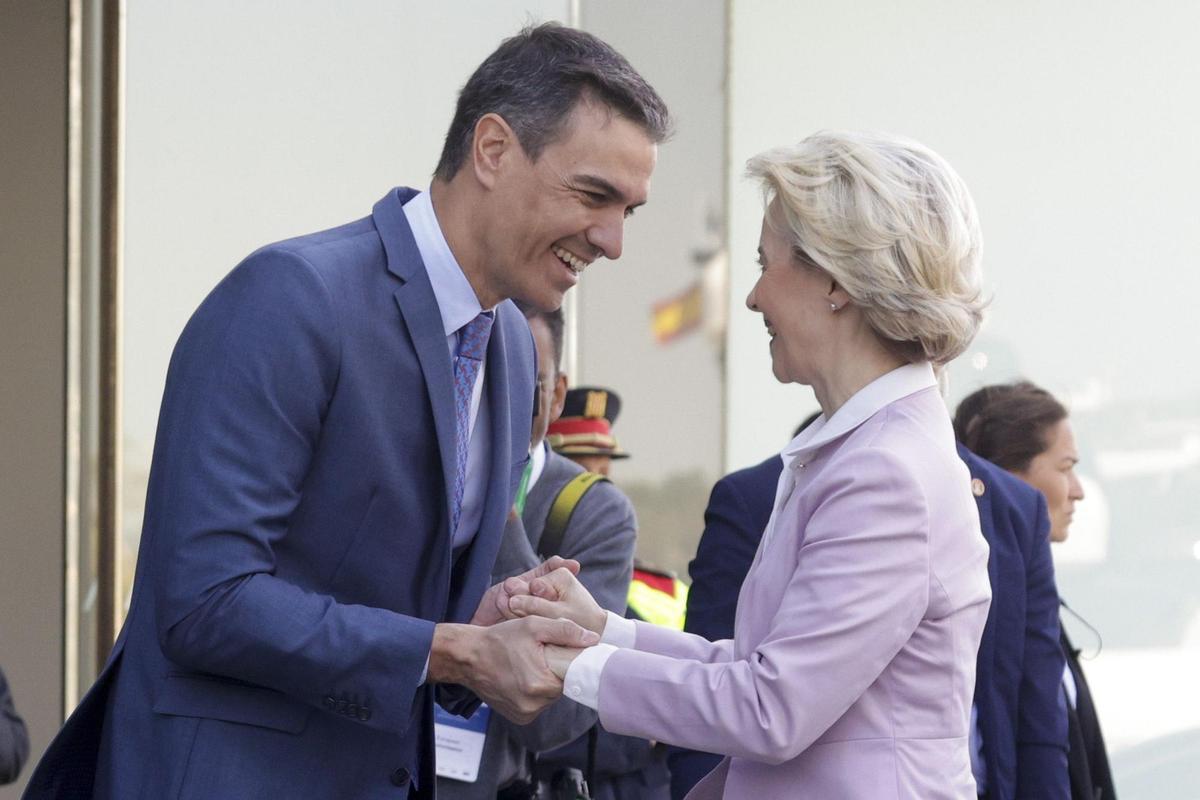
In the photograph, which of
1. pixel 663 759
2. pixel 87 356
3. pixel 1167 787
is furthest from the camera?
pixel 1167 787

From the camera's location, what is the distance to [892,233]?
2189 millimetres

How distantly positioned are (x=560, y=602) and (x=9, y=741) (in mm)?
1283

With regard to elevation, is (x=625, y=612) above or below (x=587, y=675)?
below

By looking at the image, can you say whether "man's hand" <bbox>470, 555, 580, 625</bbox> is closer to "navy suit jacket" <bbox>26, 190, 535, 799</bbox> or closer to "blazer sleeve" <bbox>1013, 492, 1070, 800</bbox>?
"navy suit jacket" <bbox>26, 190, 535, 799</bbox>

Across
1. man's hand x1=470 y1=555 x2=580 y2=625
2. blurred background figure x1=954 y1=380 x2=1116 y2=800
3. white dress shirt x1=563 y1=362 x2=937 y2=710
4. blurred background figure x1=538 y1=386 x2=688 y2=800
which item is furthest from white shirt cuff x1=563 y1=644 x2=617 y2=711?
blurred background figure x1=954 y1=380 x2=1116 y2=800

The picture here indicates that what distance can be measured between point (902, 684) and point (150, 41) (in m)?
3.93

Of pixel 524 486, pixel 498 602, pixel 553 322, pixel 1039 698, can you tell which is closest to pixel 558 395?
pixel 553 322

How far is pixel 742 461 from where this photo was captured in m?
6.02

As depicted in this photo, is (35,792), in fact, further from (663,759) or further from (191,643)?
(663,759)

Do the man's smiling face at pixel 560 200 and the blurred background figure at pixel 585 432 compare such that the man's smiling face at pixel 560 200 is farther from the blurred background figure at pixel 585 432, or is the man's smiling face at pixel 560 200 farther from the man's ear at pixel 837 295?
the blurred background figure at pixel 585 432

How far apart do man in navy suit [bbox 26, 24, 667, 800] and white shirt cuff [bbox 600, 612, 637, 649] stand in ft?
0.57

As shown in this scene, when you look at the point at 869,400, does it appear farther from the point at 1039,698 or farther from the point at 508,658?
the point at 1039,698

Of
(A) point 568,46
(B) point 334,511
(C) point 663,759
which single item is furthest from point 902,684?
(C) point 663,759

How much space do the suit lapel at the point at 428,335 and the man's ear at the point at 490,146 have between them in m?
0.19
